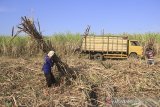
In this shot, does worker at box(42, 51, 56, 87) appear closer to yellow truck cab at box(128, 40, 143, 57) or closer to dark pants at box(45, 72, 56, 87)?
dark pants at box(45, 72, 56, 87)

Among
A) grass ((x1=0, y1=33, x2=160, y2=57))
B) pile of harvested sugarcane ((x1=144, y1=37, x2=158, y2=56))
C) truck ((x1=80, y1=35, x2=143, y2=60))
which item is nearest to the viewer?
truck ((x1=80, y1=35, x2=143, y2=60))

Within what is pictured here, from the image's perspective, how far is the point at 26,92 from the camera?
10.5 metres

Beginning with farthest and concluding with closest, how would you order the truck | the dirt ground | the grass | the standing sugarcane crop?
the grass, the truck, the standing sugarcane crop, the dirt ground

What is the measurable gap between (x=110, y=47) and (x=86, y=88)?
1393 centimetres

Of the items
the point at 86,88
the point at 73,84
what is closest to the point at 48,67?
the point at 73,84

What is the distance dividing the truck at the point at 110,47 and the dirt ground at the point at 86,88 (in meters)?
9.86

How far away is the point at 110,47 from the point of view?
24188 mm

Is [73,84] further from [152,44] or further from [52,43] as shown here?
[152,44]

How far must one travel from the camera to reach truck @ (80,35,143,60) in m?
24.0

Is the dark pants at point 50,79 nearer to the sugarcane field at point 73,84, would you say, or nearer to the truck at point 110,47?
the sugarcane field at point 73,84

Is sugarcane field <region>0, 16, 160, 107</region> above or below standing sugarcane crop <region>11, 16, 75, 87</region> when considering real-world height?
below

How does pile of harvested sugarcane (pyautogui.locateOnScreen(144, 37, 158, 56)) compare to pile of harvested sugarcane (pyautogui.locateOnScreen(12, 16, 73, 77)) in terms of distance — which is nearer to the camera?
pile of harvested sugarcane (pyautogui.locateOnScreen(12, 16, 73, 77))

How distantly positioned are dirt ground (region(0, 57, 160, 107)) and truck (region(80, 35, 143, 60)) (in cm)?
986

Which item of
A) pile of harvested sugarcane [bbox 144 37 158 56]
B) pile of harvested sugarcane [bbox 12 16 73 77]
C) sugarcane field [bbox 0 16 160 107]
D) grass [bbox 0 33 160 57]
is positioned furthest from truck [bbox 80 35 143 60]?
pile of harvested sugarcane [bbox 12 16 73 77]
